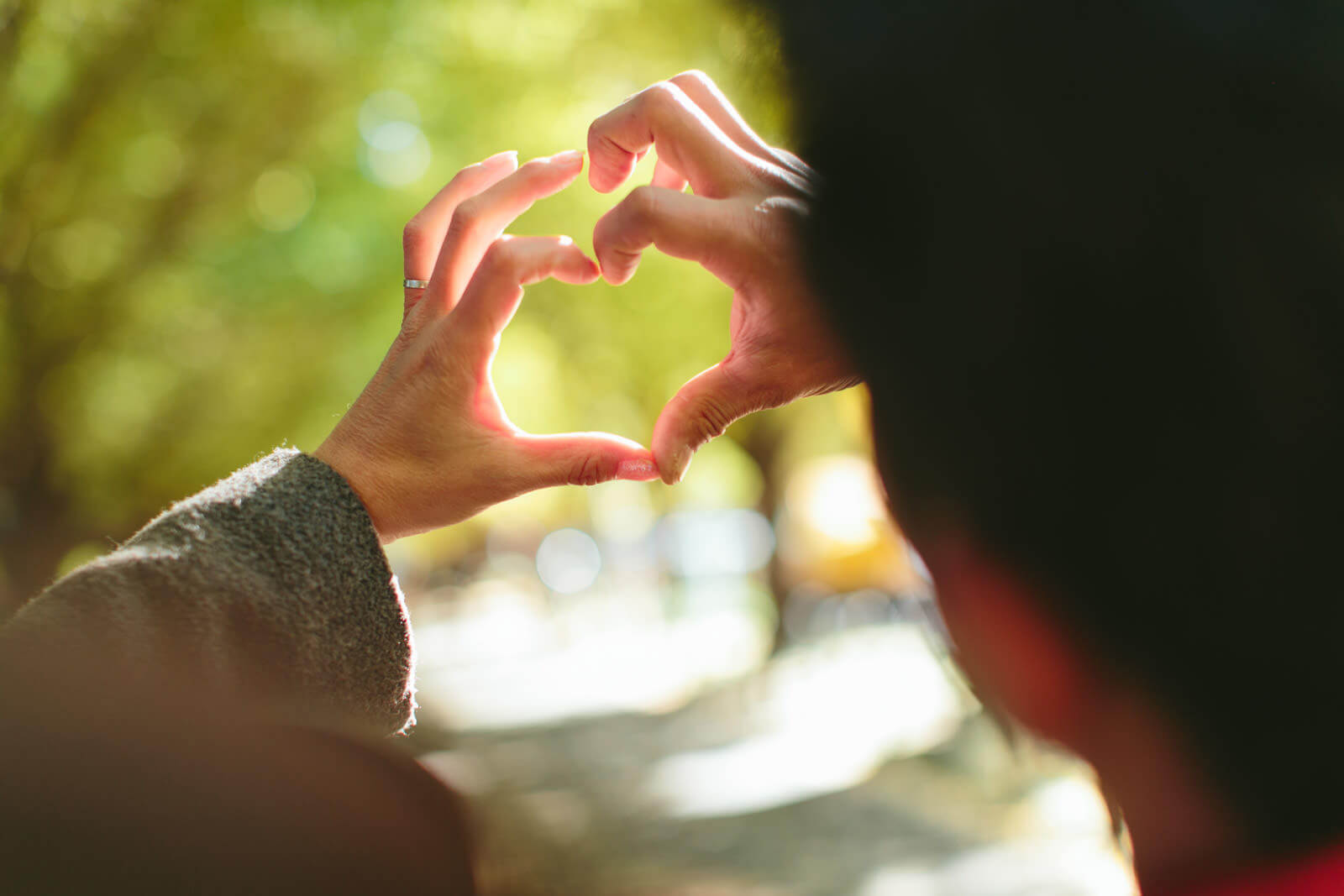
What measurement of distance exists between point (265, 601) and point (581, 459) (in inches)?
20.0

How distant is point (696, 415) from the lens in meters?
1.40

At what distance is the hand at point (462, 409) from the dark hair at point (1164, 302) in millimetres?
601

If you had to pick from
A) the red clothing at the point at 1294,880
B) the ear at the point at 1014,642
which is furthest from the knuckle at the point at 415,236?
the red clothing at the point at 1294,880

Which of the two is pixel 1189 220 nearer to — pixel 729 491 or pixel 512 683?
pixel 512 683

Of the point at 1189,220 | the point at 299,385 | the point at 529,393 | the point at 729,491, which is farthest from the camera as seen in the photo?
the point at 729,491

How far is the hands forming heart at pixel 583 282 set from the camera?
120cm

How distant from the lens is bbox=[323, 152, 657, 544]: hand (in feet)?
4.44

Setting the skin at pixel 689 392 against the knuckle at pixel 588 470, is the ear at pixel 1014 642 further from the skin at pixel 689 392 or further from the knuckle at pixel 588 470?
the knuckle at pixel 588 470

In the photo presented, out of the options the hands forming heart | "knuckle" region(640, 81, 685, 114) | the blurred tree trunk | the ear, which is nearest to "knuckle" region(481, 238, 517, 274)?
the hands forming heart

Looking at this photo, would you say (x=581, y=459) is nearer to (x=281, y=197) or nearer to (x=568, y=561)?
(x=281, y=197)

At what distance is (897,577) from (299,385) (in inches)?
389

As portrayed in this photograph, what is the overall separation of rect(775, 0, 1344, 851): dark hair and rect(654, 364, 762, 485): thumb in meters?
0.46

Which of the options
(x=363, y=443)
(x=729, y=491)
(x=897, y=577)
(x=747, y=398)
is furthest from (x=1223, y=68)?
(x=729, y=491)

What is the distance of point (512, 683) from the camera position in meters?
16.3
